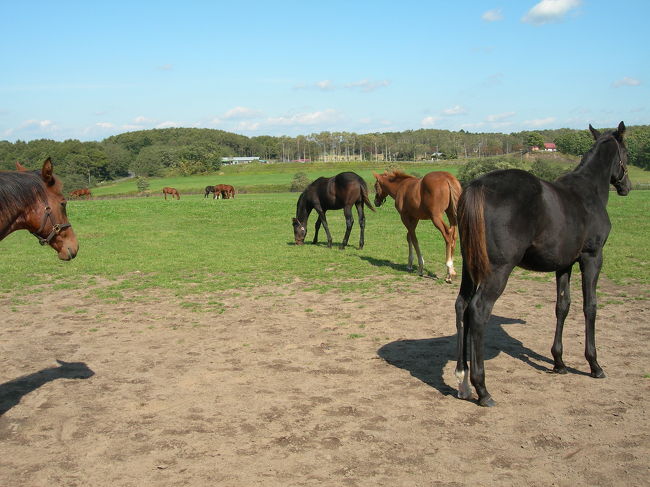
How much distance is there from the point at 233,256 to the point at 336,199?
3711mm

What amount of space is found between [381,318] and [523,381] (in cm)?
296

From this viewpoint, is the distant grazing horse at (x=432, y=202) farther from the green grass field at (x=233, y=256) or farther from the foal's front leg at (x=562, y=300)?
the foal's front leg at (x=562, y=300)

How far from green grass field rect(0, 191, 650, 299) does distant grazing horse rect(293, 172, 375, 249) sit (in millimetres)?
623

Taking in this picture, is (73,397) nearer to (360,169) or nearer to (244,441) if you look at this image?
(244,441)

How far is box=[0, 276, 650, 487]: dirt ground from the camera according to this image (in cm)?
405

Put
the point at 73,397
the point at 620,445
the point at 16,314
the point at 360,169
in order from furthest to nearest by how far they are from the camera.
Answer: the point at 360,169
the point at 16,314
the point at 73,397
the point at 620,445

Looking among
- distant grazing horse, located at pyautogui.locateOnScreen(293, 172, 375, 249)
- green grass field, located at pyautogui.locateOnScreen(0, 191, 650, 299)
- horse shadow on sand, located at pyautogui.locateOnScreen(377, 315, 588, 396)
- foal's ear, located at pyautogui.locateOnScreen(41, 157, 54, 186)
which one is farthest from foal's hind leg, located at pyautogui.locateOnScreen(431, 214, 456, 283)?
foal's ear, located at pyautogui.locateOnScreen(41, 157, 54, 186)

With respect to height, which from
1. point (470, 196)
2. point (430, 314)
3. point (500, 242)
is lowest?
point (430, 314)

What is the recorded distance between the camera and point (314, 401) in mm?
Answer: 5328

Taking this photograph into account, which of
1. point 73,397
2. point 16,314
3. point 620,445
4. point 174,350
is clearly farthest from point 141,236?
point 620,445

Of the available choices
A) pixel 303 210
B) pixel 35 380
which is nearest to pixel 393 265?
pixel 303 210

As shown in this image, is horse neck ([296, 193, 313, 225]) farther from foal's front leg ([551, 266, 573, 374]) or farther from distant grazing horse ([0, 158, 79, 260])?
distant grazing horse ([0, 158, 79, 260])

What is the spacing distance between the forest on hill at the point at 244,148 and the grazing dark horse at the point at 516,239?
6665 centimetres

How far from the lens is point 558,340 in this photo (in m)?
6.03
